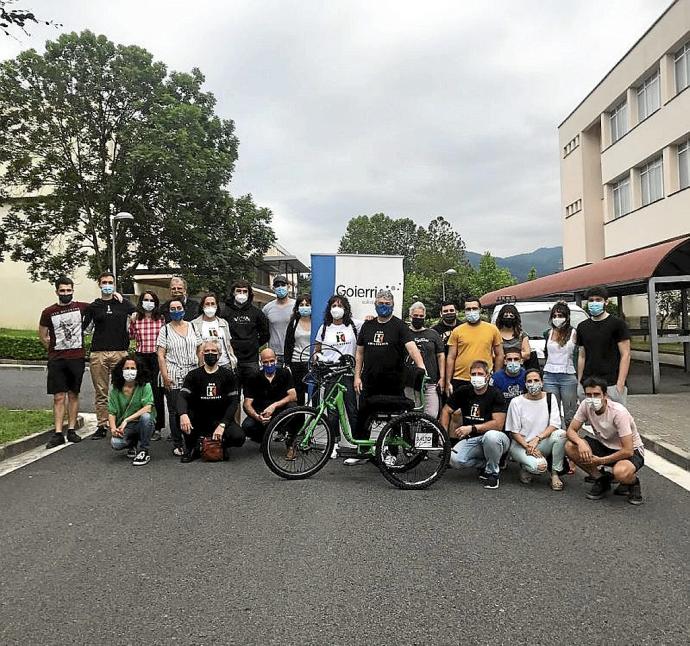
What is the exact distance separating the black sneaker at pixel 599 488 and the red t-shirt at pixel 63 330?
6.32 meters

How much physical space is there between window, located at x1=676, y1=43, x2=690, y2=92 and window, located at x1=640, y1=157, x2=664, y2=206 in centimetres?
342

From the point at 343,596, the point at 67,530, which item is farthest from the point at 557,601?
the point at 67,530

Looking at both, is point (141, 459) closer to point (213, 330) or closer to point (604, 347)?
point (213, 330)

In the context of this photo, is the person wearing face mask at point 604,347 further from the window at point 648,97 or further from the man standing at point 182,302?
the window at point 648,97

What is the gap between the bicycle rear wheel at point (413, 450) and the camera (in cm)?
661

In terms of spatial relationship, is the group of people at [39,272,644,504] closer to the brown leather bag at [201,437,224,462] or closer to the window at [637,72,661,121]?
the brown leather bag at [201,437,224,462]

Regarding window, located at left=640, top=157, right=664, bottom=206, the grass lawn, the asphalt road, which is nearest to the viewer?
the asphalt road

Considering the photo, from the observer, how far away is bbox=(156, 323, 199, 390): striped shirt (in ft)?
26.8

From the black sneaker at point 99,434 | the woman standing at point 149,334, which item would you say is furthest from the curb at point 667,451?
the black sneaker at point 99,434

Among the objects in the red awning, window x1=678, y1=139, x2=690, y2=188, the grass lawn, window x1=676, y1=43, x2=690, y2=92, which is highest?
window x1=676, y1=43, x2=690, y2=92

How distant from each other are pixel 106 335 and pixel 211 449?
2.55 metres

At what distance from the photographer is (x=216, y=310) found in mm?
8414

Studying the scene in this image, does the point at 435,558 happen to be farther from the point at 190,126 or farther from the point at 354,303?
the point at 190,126

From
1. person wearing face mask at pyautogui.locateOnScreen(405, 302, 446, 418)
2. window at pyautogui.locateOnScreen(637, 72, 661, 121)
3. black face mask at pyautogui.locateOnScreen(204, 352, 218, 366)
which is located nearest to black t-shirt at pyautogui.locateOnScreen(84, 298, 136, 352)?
black face mask at pyautogui.locateOnScreen(204, 352, 218, 366)
